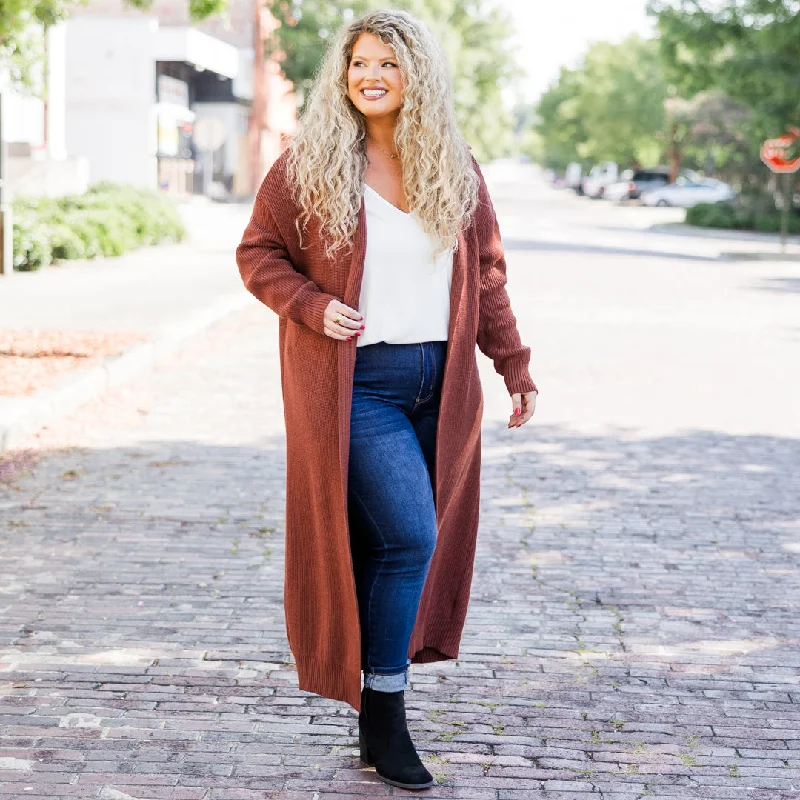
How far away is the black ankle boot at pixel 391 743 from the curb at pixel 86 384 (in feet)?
14.9

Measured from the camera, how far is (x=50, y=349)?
33.8 ft

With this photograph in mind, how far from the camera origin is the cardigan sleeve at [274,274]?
10.6 feet

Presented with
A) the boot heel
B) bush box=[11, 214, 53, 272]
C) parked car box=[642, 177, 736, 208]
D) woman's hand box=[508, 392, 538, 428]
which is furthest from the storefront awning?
the boot heel

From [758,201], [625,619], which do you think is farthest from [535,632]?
[758,201]

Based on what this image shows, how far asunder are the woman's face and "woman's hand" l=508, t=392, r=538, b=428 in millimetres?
888

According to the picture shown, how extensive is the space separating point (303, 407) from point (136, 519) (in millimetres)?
3100

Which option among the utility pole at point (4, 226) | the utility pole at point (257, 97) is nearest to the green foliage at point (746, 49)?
the utility pole at point (4, 226)

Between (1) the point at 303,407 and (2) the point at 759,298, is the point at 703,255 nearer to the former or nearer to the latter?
(2) the point at 759,298

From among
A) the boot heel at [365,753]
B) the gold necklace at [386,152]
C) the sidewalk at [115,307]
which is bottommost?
the sidewalk at [115,307]

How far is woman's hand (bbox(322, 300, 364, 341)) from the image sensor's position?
317 cm

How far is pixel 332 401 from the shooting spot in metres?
3.28

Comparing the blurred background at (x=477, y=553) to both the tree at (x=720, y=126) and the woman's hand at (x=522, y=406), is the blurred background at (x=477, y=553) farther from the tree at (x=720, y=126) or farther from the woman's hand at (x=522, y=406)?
the tree at (x=720, y=126)

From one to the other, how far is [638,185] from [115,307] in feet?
173

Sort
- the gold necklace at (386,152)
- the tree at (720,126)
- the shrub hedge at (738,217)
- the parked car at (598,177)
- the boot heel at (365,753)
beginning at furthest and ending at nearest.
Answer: the parked car at (598,177)
the tree at (720,126)
the shrub hedge at (738,217)
the boot heel at (365,753)
the gold necklace at (386,152)
